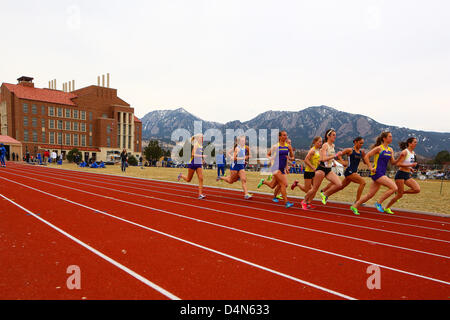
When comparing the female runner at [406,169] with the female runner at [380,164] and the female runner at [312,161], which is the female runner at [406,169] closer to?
the female runner at [380,164]

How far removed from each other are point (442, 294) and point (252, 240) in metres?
2.65

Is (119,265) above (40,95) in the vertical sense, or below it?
below

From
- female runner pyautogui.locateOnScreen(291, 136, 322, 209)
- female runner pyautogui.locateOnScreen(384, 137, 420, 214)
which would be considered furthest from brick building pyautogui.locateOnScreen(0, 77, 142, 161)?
female runner pyautogui.locateOnScreen(384, 137, 420, 214)

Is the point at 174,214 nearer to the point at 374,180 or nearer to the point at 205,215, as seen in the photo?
the point at 205,215

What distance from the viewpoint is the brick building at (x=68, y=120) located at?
6956 cm

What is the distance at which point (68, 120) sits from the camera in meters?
76.6

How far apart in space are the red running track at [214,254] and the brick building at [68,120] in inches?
2316

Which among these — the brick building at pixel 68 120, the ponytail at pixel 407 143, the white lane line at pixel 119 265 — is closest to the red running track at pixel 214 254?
the white lane line at pixel 119 265

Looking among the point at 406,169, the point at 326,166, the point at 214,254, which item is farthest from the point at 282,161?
the point at 214,254

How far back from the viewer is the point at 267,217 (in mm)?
7508

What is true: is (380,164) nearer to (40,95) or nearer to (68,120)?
(68,120)

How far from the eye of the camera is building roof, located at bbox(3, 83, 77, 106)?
230 feet

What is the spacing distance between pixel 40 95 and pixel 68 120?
7.81m
